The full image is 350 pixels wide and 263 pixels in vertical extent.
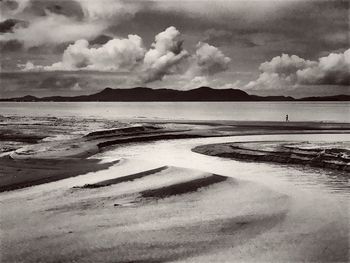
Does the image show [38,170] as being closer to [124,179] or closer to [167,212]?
[124,179]

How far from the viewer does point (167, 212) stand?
11.9 m

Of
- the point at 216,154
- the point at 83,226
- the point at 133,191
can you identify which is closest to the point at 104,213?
the point at 83,226

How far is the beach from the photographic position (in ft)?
28.8

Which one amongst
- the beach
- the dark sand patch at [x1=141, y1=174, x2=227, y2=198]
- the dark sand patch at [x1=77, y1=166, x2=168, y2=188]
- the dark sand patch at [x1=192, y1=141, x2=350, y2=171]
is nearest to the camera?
the beach

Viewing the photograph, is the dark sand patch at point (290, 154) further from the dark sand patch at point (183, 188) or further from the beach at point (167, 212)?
the dark sand patch at point (183, 188)

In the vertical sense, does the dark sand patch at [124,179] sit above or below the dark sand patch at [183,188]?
above

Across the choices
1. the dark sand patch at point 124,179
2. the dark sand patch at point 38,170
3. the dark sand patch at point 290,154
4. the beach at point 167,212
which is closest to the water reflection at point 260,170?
the beach at point 167,212

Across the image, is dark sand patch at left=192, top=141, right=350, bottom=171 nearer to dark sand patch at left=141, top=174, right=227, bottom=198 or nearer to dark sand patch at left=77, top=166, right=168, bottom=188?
dark sand patch at left=141, top=174, right=227, bottom=198

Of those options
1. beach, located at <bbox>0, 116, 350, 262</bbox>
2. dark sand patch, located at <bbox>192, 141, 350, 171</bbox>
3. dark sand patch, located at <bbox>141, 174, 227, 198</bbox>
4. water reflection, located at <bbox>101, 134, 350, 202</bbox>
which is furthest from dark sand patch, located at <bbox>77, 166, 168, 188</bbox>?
dark sand patch, located at <bbox>192, 141, 350, 171</bbox>

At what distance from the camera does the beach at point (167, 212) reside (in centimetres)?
879

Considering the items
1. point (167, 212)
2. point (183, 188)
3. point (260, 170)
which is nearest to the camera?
point (167, 212)

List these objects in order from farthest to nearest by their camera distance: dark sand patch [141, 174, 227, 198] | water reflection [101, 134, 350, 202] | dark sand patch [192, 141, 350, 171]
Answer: dark sand patch [192, 141, 350, 171], water reflection [101, 134, 350, 202], dark sand patch [141, 174, 227, 198]

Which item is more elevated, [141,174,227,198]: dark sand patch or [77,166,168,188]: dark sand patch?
[77,166,168,188]: dark sand patch

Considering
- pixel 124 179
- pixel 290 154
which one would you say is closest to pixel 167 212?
pixel 124 179
